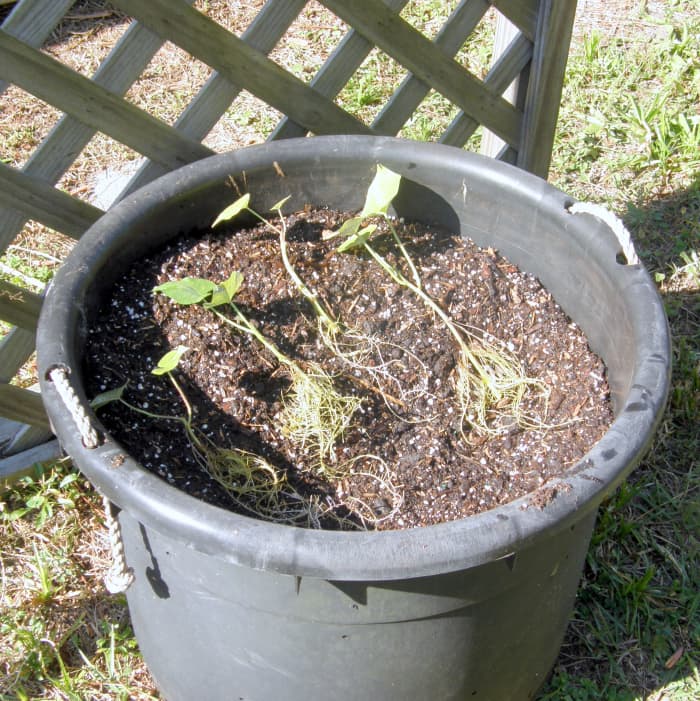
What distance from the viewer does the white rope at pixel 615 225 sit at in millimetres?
1212

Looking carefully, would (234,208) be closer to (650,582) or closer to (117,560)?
(117,560)

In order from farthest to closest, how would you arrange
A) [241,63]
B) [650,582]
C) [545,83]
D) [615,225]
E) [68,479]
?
[545,83]
[68,479]
[650,582]
[241,63]
[615,225]

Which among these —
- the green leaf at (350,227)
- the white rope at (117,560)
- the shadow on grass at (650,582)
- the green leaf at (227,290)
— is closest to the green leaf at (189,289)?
the green leaf at (227,290)

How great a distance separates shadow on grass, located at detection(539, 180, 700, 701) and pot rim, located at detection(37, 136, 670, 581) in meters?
0.65

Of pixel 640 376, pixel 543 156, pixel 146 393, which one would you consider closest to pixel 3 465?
pixel 146 393

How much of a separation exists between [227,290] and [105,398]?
259mm

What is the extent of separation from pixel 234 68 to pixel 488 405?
77cm

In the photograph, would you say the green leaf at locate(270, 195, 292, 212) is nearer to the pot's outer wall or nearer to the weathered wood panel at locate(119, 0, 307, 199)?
the weathered wood panel at locate(119, 0, 307, 199)

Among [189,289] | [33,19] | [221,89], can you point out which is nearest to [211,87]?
[221,89]

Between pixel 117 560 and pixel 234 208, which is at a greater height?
pixel 234 208

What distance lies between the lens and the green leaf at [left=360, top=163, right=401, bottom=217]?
1.36 meters

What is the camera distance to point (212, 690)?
47.9 inches

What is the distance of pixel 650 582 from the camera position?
1603mm

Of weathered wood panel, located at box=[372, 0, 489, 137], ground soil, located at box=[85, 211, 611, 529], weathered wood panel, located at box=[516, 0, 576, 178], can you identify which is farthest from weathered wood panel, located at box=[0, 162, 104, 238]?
weathered wood panel, located at box=[516, 0, 576, 178]
